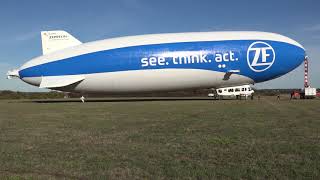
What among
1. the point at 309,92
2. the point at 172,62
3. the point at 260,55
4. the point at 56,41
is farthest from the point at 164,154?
the point at 309,92

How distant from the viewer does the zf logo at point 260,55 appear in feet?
141

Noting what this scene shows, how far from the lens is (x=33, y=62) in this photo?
151 feet

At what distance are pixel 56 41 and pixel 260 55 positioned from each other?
2479cm

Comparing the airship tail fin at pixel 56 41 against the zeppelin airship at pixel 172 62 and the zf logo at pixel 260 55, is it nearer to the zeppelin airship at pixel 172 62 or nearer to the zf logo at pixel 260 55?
the zeppelin airship at pixel 172 62

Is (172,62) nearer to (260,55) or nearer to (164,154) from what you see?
(260,55)

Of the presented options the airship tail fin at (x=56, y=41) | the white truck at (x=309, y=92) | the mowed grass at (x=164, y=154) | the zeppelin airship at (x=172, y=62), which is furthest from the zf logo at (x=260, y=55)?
the mowed grass at (x=164, y=154)

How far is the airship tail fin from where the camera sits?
48375 millimetres

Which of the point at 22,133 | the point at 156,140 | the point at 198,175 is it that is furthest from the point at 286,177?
the point at 22,133

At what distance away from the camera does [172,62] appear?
42812 millimetres

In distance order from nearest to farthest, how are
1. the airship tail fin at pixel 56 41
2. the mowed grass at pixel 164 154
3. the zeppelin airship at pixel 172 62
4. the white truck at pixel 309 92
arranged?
the mowed grass at pixel 164 154 < the zeppelin airship at pixel 172 62 < the airship tail fin at pixel 56 41 < the white truck at pixel 309 92

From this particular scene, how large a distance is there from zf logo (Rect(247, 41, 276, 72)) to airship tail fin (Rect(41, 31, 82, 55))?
21529mm

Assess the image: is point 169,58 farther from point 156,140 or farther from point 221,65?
point 156,140

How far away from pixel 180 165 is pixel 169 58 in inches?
1368

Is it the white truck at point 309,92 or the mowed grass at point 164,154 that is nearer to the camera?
the mowed grass at point 164,154
